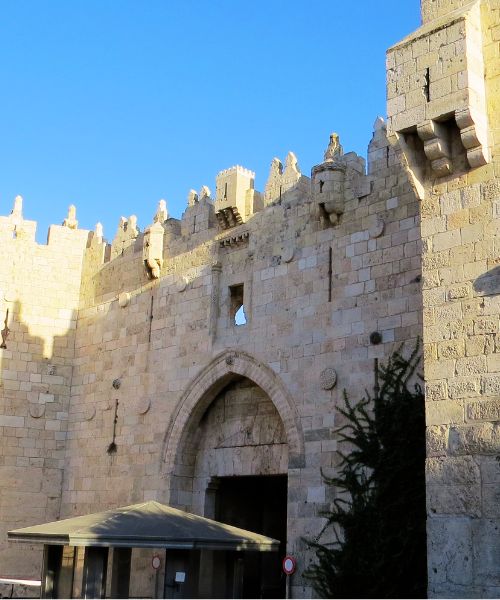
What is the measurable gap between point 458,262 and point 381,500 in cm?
392

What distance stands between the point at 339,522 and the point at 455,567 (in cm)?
382

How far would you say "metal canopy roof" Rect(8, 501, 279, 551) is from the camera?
30.0ft

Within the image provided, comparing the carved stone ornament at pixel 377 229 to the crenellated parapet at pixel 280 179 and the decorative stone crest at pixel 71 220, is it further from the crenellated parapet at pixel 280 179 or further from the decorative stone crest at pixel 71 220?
the decorative stone crest at pixel 71 220

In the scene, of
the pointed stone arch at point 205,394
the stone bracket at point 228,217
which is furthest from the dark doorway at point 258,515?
the stone bracket at point 228,217

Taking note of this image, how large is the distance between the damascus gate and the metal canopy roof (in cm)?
70

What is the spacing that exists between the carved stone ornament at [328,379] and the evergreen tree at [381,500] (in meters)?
0.32

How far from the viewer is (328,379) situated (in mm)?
12305

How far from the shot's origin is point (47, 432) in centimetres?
1684

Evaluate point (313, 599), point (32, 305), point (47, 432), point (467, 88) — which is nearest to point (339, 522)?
point (313, 599)

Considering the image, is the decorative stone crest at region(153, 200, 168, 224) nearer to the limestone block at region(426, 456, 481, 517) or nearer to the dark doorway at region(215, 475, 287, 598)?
the dark doorway at region(215, 475, 287, 598)

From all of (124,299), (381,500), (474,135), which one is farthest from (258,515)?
(474,135)

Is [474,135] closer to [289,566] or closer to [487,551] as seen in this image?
[487,551]

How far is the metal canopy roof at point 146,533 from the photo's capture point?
9156mm

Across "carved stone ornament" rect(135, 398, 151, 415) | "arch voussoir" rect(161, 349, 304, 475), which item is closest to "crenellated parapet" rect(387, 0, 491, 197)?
"arch voussoir" rect(161, 349, 304, 475)
